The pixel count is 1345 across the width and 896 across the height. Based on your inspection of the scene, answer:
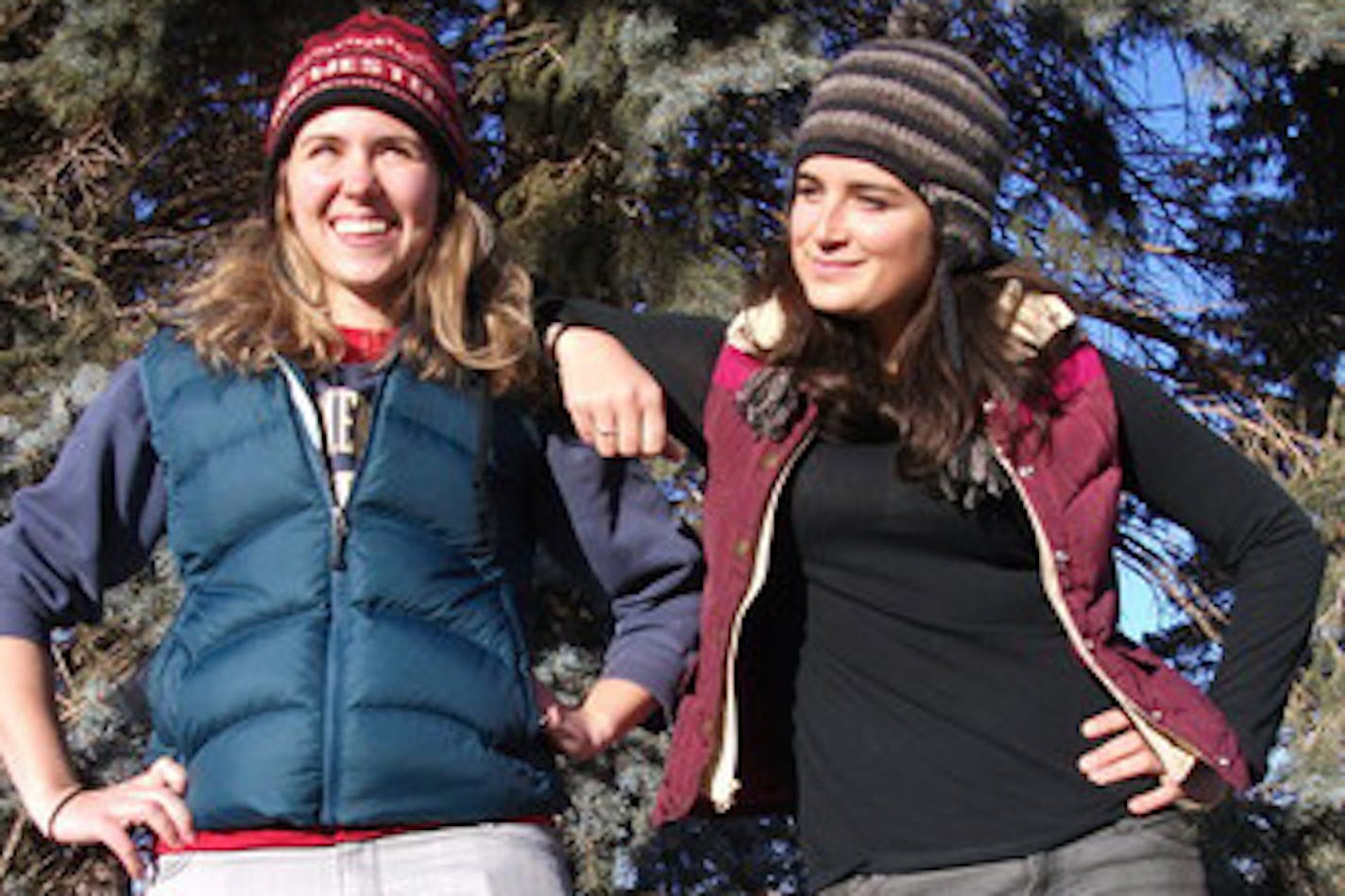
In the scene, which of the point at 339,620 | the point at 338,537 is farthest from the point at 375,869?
the point at 338,537

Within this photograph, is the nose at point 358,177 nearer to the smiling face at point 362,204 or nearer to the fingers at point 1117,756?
the smiling face at point 362,204

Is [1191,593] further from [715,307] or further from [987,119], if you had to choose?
[987,119]

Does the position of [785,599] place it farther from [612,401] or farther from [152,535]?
[152,535]

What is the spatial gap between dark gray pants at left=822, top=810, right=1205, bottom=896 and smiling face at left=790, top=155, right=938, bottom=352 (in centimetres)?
74

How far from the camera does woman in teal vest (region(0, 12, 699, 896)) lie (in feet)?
6.46

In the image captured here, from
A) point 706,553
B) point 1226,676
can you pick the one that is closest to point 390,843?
point 706,553

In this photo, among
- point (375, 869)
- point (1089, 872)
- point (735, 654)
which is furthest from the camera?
point (735, 654)

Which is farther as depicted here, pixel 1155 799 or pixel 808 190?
pixel 808 190

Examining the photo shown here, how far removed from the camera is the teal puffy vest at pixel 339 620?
1957 mm

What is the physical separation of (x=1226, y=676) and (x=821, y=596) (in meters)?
0.56

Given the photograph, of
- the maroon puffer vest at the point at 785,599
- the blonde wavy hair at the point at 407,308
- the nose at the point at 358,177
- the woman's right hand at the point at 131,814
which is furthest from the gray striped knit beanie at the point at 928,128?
the woman's right hand at the point at 131,814

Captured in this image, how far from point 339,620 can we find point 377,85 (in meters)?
0.73

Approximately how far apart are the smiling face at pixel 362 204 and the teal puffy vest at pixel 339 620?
0.15m

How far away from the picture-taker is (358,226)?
7.19ft
